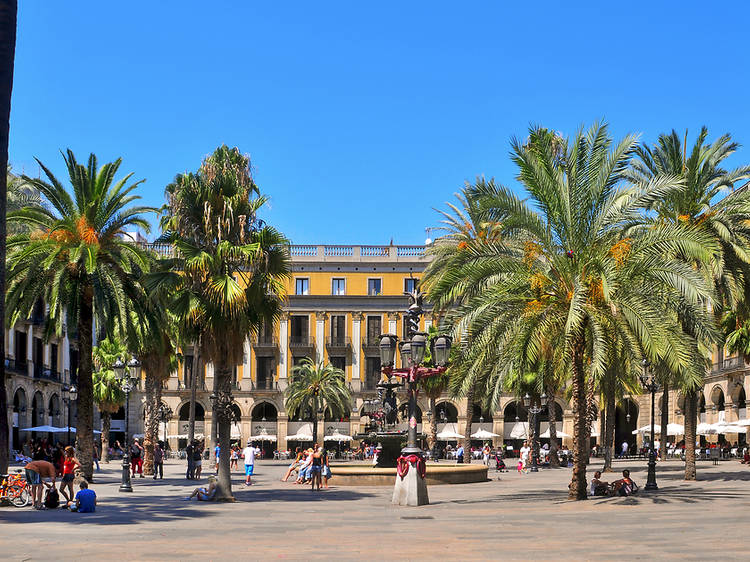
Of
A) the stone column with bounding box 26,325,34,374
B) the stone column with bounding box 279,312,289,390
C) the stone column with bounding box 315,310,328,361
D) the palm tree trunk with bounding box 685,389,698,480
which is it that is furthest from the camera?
the stone column with bounding box 315,310,328,361

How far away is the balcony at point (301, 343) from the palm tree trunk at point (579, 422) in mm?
53348

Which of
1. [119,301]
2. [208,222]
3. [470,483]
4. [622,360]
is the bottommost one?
[470,483]

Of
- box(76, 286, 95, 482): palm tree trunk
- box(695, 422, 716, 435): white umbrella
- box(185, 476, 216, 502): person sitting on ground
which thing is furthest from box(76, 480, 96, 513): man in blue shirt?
box(695, 422, 716, 435): white umbrella

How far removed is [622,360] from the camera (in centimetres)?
2433

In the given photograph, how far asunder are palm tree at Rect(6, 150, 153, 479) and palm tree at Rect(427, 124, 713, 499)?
1024 centimetres

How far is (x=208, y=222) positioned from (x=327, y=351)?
5185 cm

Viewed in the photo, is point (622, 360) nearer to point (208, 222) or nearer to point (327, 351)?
point (208, 222)

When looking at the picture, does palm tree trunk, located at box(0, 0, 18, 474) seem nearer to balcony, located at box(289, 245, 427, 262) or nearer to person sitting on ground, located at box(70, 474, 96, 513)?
person sitting on ground, located at box(70, 474, 96, 513)

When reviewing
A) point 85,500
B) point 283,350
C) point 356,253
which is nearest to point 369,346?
point 283,350

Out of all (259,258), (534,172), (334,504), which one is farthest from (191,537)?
(534,172)

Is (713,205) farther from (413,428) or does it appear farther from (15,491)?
(15,491)

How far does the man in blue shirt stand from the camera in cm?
1998

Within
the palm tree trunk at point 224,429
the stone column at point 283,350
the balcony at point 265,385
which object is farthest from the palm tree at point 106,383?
the palm tree trunk at point 224,429

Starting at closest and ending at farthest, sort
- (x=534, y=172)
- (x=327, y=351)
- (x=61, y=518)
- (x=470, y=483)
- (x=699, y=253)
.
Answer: (x=61, y=518), (x=699, y=253), (x=534, y=172), (x=470, y=483), (x=327, y=351)
